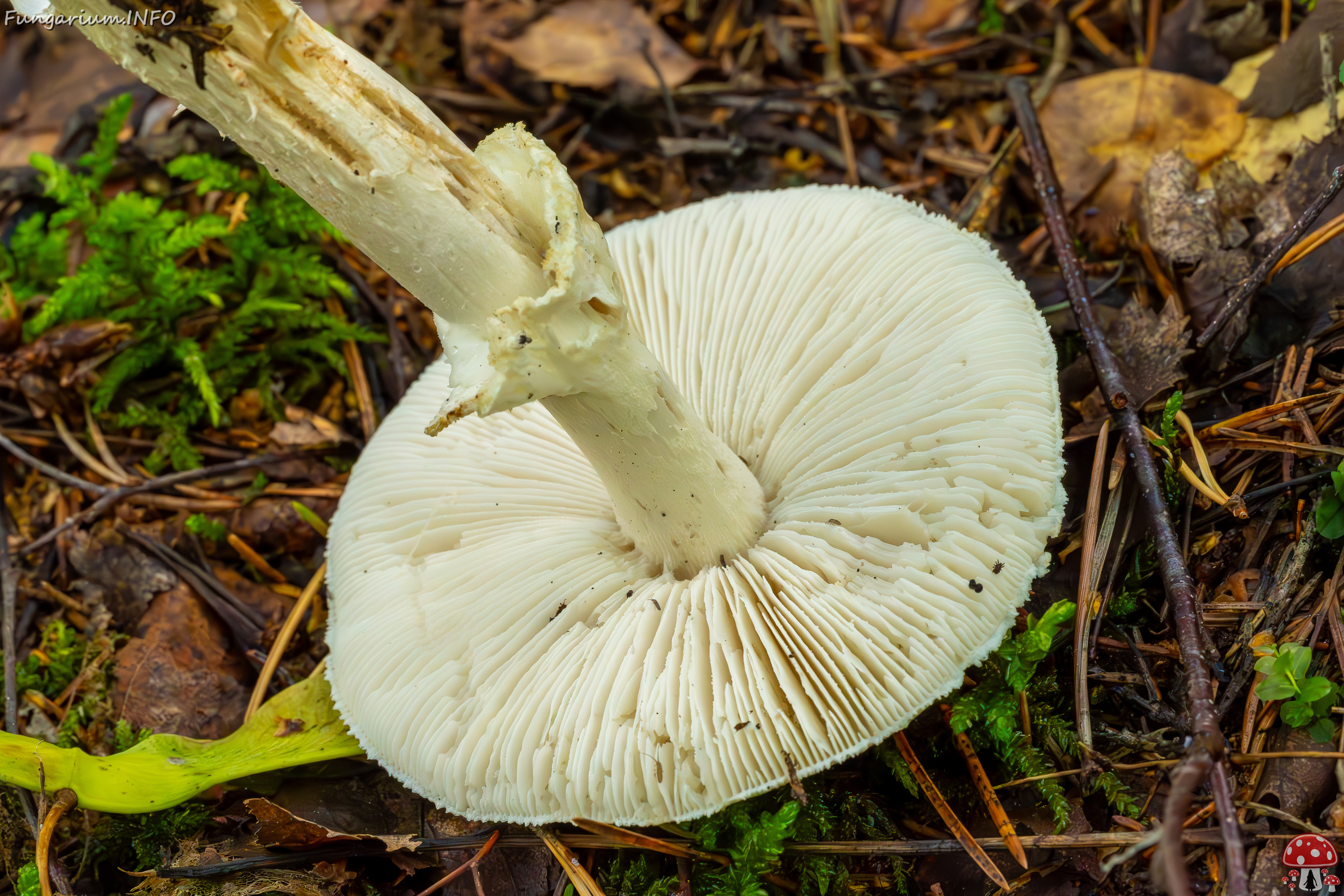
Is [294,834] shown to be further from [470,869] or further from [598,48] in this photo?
[598,48]

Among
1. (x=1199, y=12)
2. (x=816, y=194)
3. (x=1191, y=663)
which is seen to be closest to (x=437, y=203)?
(x=816, y=194)

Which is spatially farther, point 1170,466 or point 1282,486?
point 1170,466

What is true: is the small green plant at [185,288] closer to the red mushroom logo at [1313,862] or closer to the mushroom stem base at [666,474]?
the mushroom stem base at [666,474]

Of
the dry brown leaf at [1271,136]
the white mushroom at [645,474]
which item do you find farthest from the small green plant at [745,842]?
the dry brown leaf at [1271,136]

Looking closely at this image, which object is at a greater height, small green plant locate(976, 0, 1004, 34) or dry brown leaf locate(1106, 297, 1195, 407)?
small green plant locate(976, 0, 1004, 34)

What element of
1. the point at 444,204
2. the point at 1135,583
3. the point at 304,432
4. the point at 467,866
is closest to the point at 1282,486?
Answer: the point at 1135,583

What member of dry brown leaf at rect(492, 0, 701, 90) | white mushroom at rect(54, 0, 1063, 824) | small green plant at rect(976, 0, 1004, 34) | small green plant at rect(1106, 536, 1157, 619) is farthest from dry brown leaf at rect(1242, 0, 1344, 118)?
dry brown leaf at rect(492, 0, 701, 90)

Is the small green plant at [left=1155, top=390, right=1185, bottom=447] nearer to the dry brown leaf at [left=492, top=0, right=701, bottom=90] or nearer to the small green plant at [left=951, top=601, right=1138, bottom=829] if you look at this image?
the small green plant at [left=951, top=601, right=1138, bottom=829]
